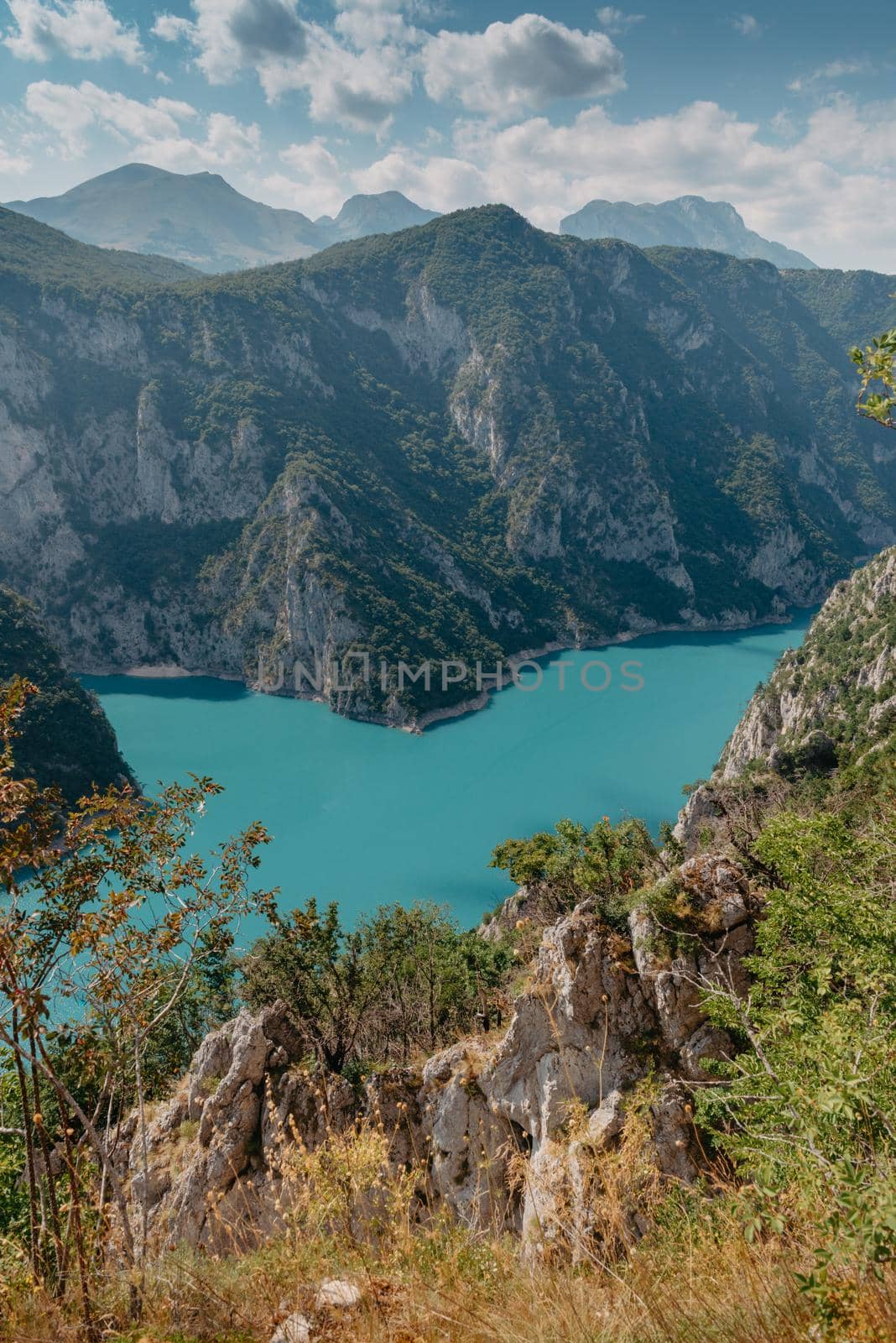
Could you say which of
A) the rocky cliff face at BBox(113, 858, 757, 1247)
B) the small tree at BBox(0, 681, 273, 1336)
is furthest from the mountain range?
the small tree at BBox(0, 681, 273, 1336)

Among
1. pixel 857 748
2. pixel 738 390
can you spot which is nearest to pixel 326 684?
pixel 857 748

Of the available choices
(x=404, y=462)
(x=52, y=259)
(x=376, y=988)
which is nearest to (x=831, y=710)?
(x=376, y=988)

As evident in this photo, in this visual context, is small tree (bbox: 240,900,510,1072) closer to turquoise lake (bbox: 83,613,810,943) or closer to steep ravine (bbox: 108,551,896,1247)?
steep ravine (bbox: 108,551,896,1247)

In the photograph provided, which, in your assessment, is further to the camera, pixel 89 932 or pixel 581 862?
pixel 581 862

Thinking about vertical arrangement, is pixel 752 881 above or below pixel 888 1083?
below

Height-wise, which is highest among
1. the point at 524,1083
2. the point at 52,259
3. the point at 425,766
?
the point at 52,259

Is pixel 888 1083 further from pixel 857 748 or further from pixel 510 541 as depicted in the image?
pixel 510 541

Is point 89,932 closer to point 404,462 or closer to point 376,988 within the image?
point 376,988
